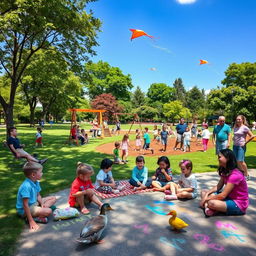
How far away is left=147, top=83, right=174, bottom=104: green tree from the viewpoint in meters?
85.4

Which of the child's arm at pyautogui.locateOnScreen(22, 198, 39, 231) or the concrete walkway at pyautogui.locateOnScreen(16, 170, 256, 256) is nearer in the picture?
the concrete walkway at pyautogui.locateOnScreen(16, 170, 256, 256)

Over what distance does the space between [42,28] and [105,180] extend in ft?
36.6

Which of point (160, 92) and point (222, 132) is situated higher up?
point (160, 92)

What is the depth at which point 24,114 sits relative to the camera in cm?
5953

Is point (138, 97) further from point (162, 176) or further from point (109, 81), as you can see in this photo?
point (162, 176)

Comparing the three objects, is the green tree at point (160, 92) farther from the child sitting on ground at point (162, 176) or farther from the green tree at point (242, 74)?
the child sitting on ground at point (162, 176)

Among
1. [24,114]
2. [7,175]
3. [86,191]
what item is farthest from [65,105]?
[86,191]

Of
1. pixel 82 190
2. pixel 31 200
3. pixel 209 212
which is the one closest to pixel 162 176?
pixel 209 212

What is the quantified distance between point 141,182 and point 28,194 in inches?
117

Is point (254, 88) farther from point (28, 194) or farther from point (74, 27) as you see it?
point (28, 194)

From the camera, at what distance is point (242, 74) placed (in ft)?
141

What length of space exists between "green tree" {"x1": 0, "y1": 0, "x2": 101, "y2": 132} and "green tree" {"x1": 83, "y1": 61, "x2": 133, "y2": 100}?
159 feet

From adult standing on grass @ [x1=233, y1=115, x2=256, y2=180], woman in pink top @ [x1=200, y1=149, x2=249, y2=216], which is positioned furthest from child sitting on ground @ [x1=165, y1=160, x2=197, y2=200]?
adult standing on grass @ [x1=233, y1=115, x2=256, y2=180]

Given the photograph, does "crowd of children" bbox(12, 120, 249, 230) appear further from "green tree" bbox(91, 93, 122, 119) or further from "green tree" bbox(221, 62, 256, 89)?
"green tree" bbox(91, 93, 122, 119)
